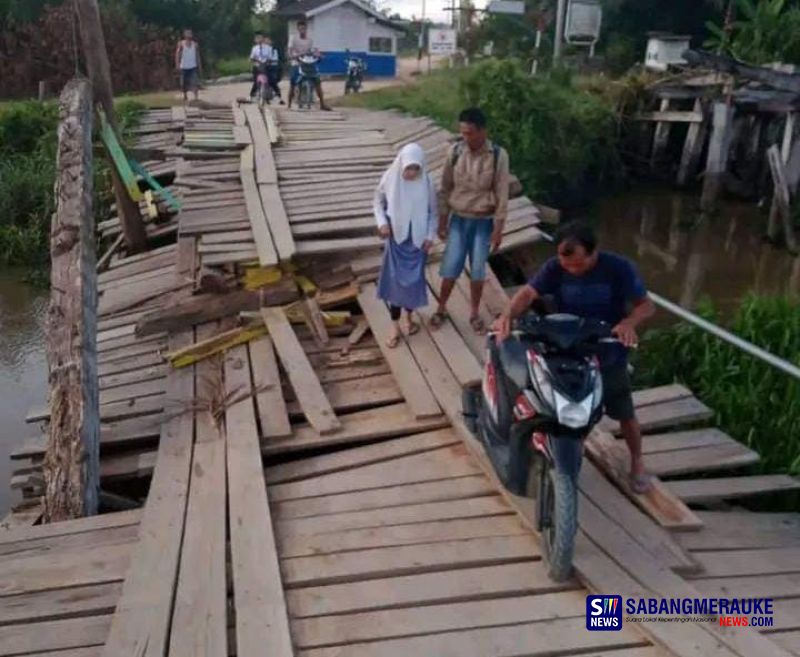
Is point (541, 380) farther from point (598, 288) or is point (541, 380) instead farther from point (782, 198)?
point (782, 198)

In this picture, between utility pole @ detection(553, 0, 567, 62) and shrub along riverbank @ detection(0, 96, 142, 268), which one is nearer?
shrub along riverbank @ detection(0, 96, 142, 268)

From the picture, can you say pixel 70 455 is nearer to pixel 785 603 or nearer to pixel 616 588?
pixel 616 588

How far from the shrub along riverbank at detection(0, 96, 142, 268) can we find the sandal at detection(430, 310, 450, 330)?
7.01m

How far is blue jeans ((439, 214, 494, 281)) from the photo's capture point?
551 centimetres

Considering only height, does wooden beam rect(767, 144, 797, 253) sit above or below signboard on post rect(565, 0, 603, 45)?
below

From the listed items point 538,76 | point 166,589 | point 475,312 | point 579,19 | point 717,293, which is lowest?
point 717,293

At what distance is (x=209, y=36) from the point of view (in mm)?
28906

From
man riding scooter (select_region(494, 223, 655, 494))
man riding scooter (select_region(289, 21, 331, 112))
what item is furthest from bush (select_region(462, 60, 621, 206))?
man riding scooter (select_region(494, 223, 655, 494))

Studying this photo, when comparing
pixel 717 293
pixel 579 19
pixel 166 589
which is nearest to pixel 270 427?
pixel 166 589

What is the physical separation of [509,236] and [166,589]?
4.75m

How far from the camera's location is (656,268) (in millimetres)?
12641

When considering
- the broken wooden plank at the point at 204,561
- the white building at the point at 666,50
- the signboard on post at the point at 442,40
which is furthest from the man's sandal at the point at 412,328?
the signboard on post at the point at 442,40

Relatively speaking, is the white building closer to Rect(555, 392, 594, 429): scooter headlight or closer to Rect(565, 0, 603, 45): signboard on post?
Rect(565, 0, 603, 45): signboard on post

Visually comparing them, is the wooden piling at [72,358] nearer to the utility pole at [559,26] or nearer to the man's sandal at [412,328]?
the man's sandal at [412,328]
